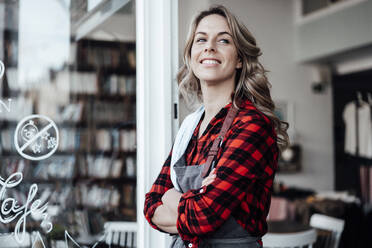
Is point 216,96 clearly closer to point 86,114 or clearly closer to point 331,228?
point 86,114

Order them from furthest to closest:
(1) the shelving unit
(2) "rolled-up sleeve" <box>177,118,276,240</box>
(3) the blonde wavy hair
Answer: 1. (1) the shelving unit
2. (3) the blonde wavy hair
3. (2) "rolled-up sleeve" <box>177,118,276,240</box>

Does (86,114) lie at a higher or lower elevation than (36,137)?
higher

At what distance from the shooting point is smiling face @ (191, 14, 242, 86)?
1.48m

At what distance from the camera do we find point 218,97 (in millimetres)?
1531

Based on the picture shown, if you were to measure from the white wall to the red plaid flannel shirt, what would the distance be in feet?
17.1

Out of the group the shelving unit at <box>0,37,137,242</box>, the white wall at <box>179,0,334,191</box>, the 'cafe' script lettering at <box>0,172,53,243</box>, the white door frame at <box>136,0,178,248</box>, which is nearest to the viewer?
the 'cafe' script lettering at <box>0,172,53,243</box>

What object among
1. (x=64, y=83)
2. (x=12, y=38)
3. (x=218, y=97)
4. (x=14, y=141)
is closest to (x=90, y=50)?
(x=64, y=83)

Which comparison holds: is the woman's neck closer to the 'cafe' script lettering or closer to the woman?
the woman

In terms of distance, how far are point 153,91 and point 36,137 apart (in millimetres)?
591

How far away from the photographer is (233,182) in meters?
1.24

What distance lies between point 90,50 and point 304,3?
5.46 m

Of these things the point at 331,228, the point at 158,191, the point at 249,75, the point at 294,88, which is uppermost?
the point at 294,88

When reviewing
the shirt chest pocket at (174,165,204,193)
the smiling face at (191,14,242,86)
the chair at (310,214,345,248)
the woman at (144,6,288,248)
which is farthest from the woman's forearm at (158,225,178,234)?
the chair at (310,214,345,248)

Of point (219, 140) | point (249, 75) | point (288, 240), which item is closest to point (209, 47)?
point (249, 75)
